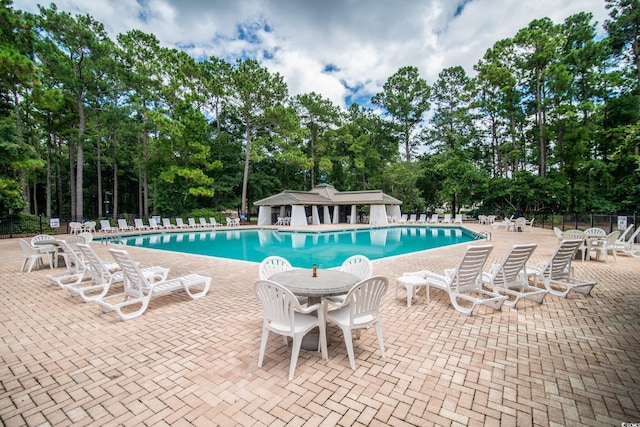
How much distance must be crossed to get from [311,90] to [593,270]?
26.6 m

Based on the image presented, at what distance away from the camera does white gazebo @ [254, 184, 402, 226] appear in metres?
21.6

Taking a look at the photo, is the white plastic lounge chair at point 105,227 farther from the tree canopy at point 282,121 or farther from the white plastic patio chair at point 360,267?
the white plastic patio chair at point 360,267

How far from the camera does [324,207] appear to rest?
24.1 metres

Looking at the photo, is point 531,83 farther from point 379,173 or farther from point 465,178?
point 379,173

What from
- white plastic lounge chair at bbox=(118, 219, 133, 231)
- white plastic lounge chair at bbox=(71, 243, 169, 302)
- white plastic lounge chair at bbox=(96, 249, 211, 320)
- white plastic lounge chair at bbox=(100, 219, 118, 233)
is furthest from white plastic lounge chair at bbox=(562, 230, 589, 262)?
white plastic lounge chair at bbox=(100, 219, 118, 233)

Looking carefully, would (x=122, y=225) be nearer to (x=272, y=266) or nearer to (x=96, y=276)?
(x=96, y=276)

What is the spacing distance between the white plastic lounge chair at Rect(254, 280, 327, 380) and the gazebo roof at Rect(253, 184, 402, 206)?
61.4 feet

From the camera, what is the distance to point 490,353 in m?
2.63

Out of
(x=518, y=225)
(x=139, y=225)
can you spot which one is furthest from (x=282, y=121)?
(x=518, y=225)

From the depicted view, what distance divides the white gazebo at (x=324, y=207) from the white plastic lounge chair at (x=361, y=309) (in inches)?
737

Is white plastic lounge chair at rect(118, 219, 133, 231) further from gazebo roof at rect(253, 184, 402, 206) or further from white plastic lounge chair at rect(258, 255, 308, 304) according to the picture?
white plastic lounge chair at rect(258, 255, 308, 304)

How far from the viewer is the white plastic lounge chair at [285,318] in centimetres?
222

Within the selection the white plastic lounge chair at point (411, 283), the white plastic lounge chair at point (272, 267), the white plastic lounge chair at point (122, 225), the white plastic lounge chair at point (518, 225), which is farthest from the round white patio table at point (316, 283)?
the white plastic lounge chair at point (122, 225)

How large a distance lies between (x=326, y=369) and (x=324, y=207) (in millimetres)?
21769
